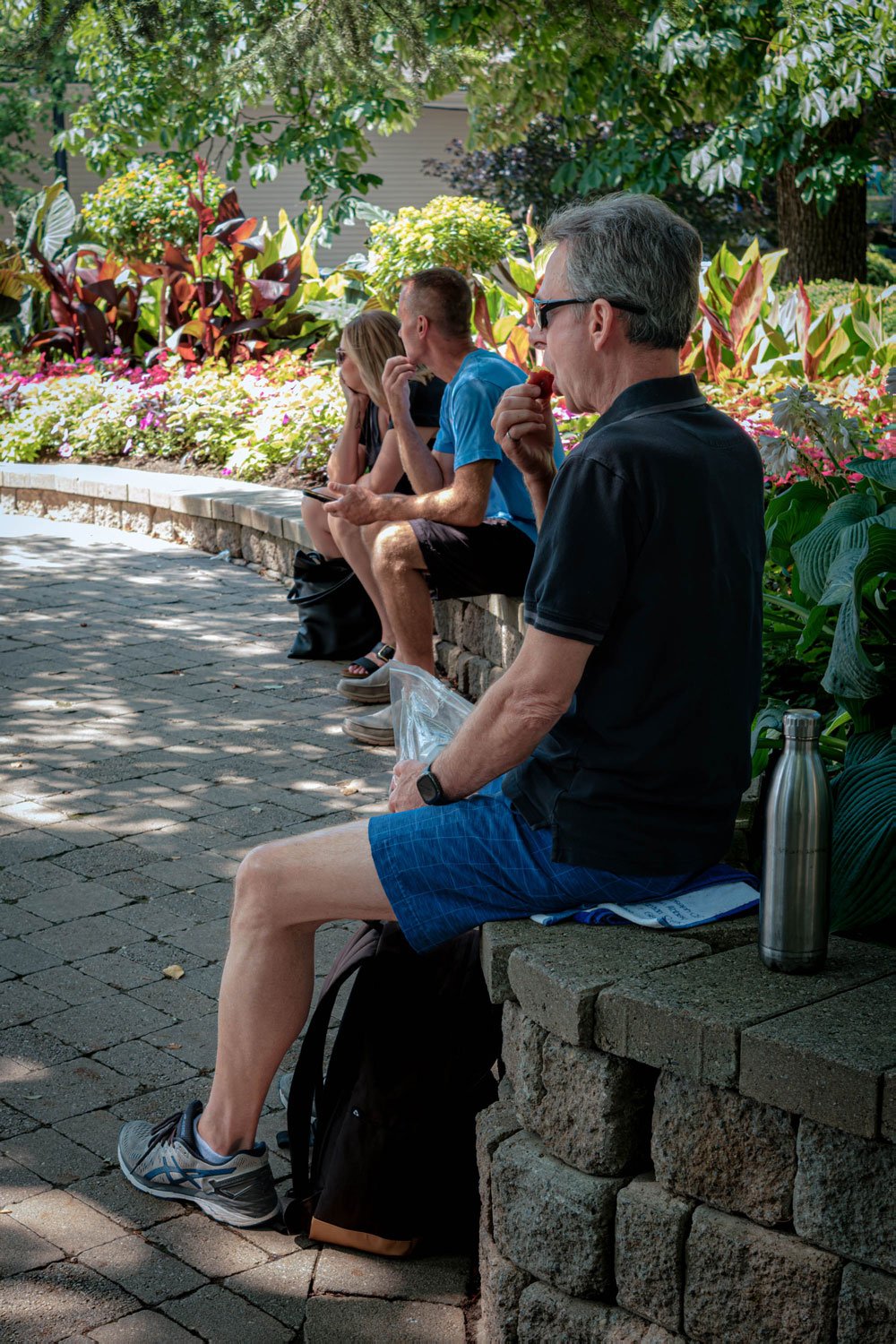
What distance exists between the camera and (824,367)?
8.62 m

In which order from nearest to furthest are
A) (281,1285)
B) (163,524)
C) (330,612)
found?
(281,1285), (330,612), (163,524)

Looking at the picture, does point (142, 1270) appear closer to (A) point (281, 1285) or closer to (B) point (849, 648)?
(A) point (281, 1285)

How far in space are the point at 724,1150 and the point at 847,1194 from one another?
0.63 feet

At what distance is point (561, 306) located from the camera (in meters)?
2.42

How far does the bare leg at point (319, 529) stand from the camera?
22.0ft

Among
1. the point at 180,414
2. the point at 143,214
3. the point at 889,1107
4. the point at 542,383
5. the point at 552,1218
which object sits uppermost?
the point at 143,214

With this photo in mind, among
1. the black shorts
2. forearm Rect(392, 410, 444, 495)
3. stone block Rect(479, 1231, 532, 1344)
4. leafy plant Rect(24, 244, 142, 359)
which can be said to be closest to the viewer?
stone block Rect(479, 1231, 532, 1344)

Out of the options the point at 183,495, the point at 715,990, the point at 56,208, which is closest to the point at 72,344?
the point at 56,208

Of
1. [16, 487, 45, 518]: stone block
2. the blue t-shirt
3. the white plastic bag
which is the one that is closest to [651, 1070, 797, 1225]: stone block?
the white plastic bag

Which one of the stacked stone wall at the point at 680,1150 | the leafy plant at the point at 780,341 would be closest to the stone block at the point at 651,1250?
the stacked stone wall at the point at 680,1150

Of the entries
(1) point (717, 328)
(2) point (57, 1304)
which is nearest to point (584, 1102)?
(2) point (57, 1304)

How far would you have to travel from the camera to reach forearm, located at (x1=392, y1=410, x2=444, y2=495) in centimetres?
549

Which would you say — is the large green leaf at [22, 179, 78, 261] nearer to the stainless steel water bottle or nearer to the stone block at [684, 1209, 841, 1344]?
the stainless steel water bottle

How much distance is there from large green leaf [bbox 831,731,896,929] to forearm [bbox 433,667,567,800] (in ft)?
1.79
